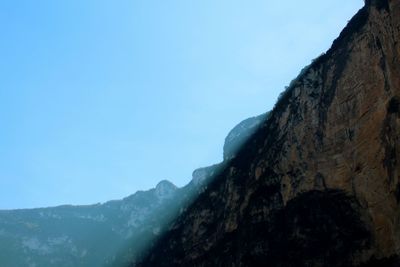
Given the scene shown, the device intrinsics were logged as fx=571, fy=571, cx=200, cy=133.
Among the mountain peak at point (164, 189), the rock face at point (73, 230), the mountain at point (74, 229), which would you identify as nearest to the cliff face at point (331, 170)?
the mountain at point (74, 229)

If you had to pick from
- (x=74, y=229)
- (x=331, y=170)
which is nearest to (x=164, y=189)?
(x=74, y=229)

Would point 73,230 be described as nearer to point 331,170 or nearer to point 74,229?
point 74,229

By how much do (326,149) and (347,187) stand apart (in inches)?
108

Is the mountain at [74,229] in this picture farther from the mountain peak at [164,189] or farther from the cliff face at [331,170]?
the cliff face at [331,170]

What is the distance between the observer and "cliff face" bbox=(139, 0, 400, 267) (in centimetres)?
2733

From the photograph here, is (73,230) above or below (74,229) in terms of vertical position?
below

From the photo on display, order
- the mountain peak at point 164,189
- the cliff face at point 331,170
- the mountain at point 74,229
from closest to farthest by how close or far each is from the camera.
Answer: the cliff face at point 331,170, the mountain at point 74,229, the mountain peak at point 164,189

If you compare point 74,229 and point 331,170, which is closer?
point 331,170

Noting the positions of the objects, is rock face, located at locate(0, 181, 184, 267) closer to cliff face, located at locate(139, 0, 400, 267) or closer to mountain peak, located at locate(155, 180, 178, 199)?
mountain peak, located at locate(155, 180, 178, 199)

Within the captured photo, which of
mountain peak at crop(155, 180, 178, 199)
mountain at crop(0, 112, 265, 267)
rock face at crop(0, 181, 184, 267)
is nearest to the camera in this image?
mountain at crop(0, 112, 265, 267)

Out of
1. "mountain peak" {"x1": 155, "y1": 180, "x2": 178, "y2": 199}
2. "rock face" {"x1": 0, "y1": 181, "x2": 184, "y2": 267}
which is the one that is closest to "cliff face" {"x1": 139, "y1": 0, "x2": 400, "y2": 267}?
"rock face" {"x1": 0, "y1": 181, "x2": 184, "y2": 267}

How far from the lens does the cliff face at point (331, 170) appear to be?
2733cm

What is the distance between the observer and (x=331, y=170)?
102 ft

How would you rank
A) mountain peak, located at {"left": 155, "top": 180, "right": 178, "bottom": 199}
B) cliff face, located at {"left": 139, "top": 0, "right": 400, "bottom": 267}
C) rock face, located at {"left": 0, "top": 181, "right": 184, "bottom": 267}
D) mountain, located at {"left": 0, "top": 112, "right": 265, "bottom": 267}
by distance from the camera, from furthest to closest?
mountain peak, located at {"left": 155, "top": 180, "right": 178, "bottom": 199}
rock face, located at {"left": 0, "top": 181, "right": 184, "bottom": 267}
mountain, located at {"left": 0, "top": 112, "right": 265, "bottom": 267}
cliff face, located at {"left": 139, "top": 0, "right": 400, "bottom": 267}
